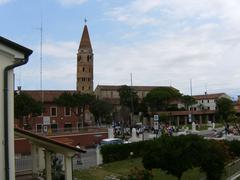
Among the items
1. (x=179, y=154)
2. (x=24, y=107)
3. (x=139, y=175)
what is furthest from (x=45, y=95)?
(x=139, y=175)

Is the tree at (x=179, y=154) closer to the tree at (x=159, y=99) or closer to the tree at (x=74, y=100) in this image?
the tree at (x=74, y=100)

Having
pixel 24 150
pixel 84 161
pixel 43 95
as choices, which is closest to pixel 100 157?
pixel 84 161

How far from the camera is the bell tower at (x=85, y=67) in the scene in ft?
413

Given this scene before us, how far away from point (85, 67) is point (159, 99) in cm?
2411

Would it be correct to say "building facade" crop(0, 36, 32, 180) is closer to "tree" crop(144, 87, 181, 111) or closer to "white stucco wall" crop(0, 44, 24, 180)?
"white stucco wall" crop(0, 44, 24, 180)

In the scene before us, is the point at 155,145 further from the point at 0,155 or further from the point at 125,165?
the point at 125,165

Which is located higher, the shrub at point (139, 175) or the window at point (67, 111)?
the window at point (67, 111)

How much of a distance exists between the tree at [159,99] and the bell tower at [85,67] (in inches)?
696

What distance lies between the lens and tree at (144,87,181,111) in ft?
389

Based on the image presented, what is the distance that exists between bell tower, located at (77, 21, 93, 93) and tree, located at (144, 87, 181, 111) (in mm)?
17679

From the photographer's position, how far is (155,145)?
17.3 meters

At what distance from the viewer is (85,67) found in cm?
12950

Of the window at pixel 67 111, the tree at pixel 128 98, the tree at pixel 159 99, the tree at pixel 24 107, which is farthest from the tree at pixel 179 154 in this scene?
the tree at pixel 159 99

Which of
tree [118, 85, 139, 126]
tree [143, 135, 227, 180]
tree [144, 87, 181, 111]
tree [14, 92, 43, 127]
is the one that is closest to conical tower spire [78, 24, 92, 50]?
tree [118, 85, 139, 126]
